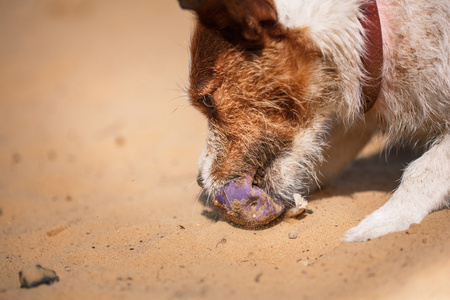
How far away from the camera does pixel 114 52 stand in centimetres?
664

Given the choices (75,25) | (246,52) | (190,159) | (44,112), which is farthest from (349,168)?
(75,25)

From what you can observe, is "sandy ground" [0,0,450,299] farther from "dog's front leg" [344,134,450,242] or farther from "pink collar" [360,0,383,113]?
"pink collar" [360,0,383,113]

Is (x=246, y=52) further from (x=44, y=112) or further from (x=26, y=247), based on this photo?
(x=44, y=112)

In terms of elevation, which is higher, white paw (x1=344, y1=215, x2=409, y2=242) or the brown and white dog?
the brown and white dog

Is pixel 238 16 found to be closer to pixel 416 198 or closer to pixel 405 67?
pixel 405 67

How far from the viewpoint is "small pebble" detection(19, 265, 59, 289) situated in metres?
1.87

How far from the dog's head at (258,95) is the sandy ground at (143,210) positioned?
0.29 meters

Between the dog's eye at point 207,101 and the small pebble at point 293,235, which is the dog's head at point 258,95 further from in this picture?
the small pebble at point 293,235

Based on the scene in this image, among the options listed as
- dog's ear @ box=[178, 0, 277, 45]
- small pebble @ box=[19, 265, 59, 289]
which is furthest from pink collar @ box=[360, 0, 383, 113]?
small pebble @ box=[19, 265, 59, 289]

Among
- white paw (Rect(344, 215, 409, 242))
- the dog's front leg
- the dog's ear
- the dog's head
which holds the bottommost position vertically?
white paw (Rect(344, 215, 409, 242))

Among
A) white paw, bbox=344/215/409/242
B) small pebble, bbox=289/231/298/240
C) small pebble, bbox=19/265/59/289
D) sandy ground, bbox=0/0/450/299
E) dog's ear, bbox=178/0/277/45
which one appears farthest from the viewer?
small pebble, bbox=289/231/298/240

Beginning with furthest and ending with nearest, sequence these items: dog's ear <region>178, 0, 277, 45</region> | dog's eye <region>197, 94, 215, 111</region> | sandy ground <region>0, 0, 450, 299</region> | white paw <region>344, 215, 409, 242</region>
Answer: dog's eye <region>197, 94, 215, 111</region>, white paw <region>344, 215, 409, 242</region>, dog's ear <region>178, 0, 277, 45</region>, sandy ground <region>0, 0, 450, 299</region>

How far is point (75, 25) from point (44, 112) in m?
3.09

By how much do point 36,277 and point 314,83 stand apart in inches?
67.0
